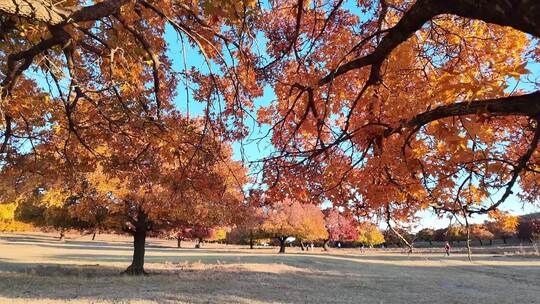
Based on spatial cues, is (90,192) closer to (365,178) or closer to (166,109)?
(166,109)

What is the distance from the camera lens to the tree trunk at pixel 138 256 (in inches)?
778

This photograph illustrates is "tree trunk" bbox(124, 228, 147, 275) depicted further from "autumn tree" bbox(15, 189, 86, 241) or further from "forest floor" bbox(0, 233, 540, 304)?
"autumn tree" bbox(15, 189, 86, 241)

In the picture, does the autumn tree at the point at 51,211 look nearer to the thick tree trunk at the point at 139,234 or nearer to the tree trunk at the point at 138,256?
the thick tree trunk at the point at 139,234

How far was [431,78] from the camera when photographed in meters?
5.30

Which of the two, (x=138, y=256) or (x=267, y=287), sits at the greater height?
(x=138, y=256)

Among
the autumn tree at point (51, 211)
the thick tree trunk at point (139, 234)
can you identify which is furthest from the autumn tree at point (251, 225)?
the autumn tree at point (51, 211)

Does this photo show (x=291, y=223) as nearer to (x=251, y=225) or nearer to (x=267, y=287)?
(x=251, y=225)

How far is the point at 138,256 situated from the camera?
2044 centimetres

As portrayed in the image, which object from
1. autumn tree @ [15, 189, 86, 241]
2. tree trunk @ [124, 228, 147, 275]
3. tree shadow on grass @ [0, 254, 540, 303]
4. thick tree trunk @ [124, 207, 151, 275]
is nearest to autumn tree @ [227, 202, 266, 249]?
tree shadow on grass @ [0, 254, 540, 303]

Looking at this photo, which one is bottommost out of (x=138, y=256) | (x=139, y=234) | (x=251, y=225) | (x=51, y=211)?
(x=138, y=256)

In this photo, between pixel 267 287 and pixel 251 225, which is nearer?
pixel 267 287

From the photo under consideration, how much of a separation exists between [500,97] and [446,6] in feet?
2.49

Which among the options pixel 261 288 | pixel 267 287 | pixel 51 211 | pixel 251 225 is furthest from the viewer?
pixel 251 225

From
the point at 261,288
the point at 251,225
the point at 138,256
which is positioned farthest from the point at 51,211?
the point at 261,288
